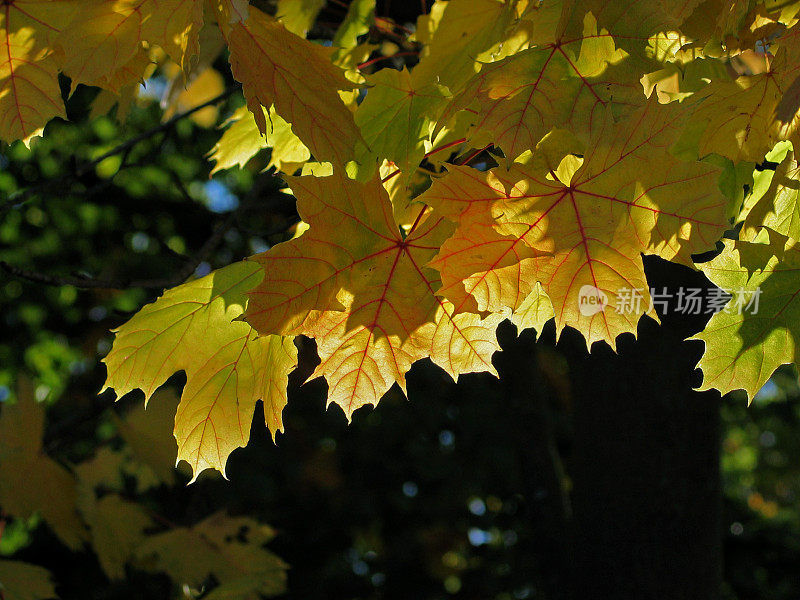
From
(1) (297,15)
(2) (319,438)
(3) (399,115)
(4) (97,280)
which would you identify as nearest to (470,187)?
(3) (399,115)

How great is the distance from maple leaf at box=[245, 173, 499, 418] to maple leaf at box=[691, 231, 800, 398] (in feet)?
1.27

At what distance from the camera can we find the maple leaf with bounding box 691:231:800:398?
1080 millimetres

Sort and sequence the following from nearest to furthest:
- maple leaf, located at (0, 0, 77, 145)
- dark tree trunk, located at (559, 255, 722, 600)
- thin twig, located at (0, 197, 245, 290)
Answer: maple leaf, located at (0, 0, 77, 145) → thin twig, located at (0, 197, 245, 290) → dark tree trunk, located at (559, 255, 722, 600)

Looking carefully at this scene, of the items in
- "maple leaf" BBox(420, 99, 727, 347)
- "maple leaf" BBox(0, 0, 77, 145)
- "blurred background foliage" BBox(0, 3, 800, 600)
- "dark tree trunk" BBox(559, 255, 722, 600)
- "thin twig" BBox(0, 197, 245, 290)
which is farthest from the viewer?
"blurred background foliage" BBox(0, 3, 800, 600)

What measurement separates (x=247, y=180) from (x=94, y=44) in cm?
406

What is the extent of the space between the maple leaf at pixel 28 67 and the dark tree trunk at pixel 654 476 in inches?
59.5

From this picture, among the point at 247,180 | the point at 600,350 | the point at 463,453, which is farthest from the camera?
the point at 247,180

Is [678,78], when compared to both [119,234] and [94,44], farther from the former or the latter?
[119,234]

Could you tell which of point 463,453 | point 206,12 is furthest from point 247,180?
point 206,12

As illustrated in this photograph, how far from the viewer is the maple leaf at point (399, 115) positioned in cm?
111

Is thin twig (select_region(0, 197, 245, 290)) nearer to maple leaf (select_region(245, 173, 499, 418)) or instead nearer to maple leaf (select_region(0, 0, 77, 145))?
maple leaf (select_region(0, 0, 77, 145))

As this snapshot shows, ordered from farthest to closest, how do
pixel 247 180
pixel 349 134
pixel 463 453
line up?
pixel 247 180, pixel 463 453, pixel 349 134

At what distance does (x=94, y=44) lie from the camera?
3.36 feet

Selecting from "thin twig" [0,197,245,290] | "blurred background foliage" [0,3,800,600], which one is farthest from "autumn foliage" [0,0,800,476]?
"blurred background foliage" [0,3,800,600]
